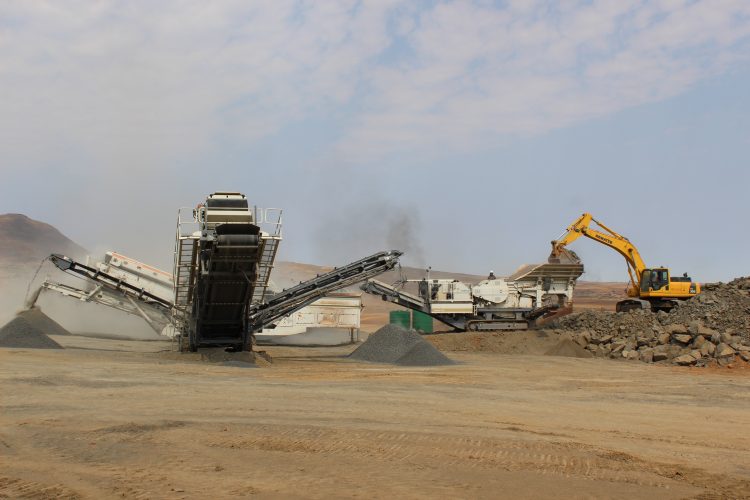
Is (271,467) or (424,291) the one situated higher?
(424,291)

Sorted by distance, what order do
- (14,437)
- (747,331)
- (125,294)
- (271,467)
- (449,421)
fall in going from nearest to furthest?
1. (271,467)
2. (14,437)
3. (449,421)
4. (125,294)
5. (747,331)

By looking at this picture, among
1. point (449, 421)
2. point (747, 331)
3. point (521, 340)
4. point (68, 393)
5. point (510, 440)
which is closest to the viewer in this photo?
point (510, 440)

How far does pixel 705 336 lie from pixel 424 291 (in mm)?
12477

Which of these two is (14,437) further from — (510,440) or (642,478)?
(642,478)

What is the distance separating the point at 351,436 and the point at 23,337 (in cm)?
1856

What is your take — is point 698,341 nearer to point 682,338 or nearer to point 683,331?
point 682,338

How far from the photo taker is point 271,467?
811 cm

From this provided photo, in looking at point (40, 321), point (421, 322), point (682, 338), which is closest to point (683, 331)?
point (682, 338)

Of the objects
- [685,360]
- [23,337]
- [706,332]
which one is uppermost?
[706,332]

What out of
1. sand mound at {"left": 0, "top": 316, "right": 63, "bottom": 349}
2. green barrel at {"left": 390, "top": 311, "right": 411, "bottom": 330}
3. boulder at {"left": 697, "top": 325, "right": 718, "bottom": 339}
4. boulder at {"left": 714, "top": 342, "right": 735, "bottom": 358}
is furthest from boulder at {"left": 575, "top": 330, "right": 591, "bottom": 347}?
sand mound at {"left": 0, "top": 316, "right": 63, "bottom": 349}

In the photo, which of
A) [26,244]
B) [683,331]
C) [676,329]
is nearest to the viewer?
[683,331]

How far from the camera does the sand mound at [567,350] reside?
32.6 m

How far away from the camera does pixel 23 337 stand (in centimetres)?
2519

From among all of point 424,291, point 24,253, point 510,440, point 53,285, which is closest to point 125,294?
point 53,285
